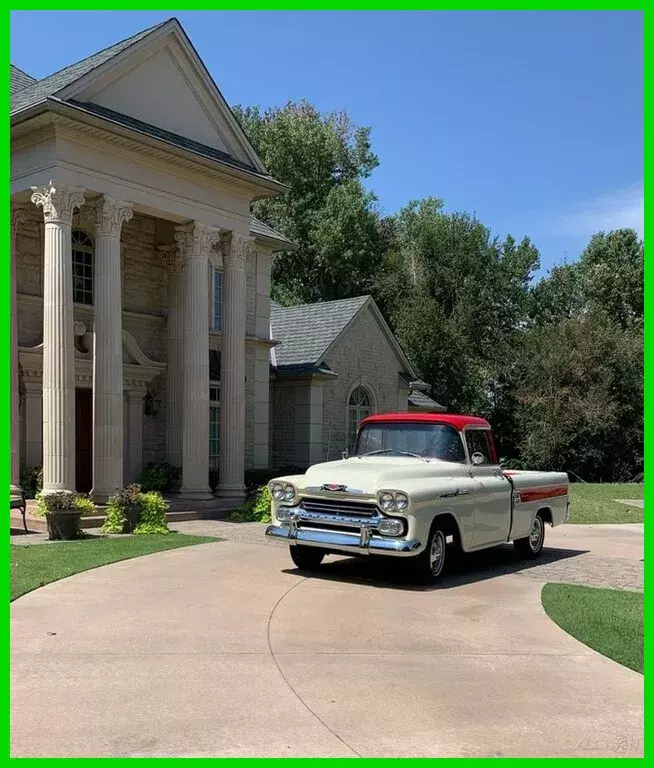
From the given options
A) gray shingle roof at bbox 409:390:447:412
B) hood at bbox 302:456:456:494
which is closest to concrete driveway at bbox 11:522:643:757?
hood at bbox 302:456:456:494

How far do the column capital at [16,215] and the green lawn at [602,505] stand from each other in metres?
13.9

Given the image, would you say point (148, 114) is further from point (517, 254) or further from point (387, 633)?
point (517, 254)

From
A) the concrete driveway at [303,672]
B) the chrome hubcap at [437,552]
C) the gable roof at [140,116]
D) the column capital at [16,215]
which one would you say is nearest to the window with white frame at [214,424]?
the gable roof at [140,116]

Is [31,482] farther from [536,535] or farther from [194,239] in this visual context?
[536,535]

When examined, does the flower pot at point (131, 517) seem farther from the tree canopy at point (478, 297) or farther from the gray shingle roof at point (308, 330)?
the tree canopy at point (478, 297)

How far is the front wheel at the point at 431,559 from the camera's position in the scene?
955 centimetres

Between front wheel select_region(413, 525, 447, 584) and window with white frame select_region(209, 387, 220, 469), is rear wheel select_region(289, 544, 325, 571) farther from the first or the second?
window with white frame select_region(209, 387, 220, 469)

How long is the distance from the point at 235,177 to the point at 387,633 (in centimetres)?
1433

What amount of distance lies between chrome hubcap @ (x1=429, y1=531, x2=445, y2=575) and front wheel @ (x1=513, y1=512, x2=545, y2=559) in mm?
2661

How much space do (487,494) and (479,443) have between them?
0.90m

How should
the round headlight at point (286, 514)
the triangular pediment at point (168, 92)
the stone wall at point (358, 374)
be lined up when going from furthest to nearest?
the stone wall at point (358, 374)
the triangular pediment at point (168, 92)
the round headlight at point (286, 514)

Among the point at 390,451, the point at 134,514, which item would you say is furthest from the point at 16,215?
the point at 390,451

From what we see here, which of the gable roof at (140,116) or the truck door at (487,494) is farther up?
the gable roof at (140,116)

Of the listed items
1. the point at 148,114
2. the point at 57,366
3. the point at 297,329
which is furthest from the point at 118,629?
the point at 297,329
